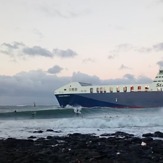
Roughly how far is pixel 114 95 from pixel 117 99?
0.92m

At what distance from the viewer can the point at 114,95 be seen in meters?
61.4

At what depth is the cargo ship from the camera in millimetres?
59781

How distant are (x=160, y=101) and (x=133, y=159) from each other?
49555 millimetres

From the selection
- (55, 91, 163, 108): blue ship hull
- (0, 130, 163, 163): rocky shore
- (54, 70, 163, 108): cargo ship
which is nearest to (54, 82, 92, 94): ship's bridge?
(54, 70, 163, 108): cargo ship

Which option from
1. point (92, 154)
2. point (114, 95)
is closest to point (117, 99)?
point (114, 95)

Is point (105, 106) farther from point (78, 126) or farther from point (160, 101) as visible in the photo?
point (78, 126)

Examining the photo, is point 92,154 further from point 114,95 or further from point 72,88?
point 72,88

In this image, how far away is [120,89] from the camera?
6122 cm

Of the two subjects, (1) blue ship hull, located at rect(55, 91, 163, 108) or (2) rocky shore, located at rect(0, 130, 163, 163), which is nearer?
(2) rocky shore, located at rect(0, 130, 163, 163)

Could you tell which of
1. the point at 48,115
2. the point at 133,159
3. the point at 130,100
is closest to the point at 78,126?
the point at 48,115

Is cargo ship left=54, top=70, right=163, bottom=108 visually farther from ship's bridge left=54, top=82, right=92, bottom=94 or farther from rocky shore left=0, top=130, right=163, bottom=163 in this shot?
rocky shore left=0, top=130, right=163, bottom=163

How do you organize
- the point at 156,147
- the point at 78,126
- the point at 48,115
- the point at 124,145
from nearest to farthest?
the point at 156,147, the point at 124,145, the point at 78,126, the point at 48,115

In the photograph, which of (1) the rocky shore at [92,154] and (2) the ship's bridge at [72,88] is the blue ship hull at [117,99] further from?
(1) the rocky shore at [92,154]

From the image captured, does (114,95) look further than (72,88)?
No
